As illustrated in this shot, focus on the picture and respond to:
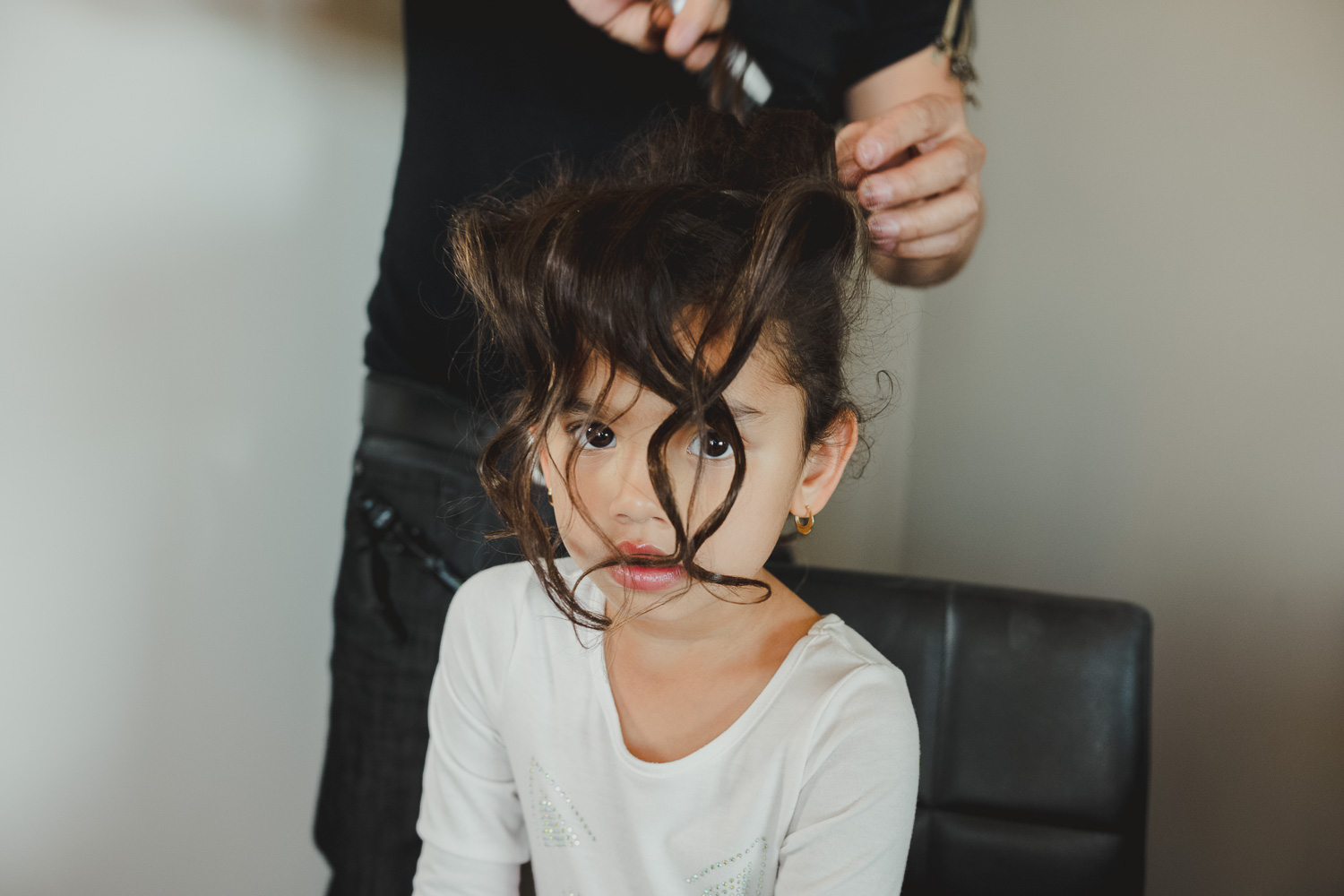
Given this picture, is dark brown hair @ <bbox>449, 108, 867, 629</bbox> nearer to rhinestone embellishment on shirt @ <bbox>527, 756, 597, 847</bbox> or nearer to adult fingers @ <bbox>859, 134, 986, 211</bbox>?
adult fingers @ <bbox>859, 134, 986, 211</bbox>

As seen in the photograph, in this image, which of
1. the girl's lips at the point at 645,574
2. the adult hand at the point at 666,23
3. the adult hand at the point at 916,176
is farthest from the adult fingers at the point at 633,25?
the girl's lips at the point at 645,574

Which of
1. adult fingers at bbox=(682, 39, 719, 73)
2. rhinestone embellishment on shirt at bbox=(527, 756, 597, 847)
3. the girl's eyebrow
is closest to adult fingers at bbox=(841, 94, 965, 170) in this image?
adult fingers at bbox=(682, 39, 719, 73)

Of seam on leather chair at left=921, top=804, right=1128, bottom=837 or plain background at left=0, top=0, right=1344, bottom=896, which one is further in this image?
plain background at left=0, top=0, right=1344, bottom=896

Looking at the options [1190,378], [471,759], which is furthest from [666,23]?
[1190,378]

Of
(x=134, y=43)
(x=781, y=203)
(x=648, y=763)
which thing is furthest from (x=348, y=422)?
(x=781, y=203)

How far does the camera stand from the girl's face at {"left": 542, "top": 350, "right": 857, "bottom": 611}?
0.63 m

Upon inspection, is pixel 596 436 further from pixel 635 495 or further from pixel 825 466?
pixel 825 466

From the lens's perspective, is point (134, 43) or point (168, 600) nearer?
point (134, 43)

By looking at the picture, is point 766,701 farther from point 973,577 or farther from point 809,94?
point 973,577

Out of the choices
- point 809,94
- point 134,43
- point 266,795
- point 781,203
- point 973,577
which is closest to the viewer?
point 781,203

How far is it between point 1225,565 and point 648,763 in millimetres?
762

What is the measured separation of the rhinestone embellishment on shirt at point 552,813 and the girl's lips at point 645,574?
245 mm

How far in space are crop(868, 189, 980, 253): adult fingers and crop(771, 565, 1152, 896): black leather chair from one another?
0.34m

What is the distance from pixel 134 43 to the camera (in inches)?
37.9
